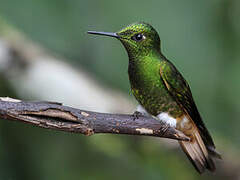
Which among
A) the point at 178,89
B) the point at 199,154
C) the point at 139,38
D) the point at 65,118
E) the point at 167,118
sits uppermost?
the point at 139,38

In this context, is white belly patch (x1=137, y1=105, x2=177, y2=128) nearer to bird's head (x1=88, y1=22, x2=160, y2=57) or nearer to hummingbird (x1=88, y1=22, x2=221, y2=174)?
hummingbird (x1=88, y1=22, x2=221, y2=174)

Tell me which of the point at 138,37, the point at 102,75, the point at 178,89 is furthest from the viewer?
the point at 102,75

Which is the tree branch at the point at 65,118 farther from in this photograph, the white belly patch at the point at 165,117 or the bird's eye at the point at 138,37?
the bird's eye at the point at 138,37

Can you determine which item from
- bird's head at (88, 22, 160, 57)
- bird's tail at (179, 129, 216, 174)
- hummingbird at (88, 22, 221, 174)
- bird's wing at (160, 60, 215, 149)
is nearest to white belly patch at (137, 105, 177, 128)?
hummingbird at (88, 22, 221, 174)

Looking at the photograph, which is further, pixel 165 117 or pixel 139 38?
pixel 165 117

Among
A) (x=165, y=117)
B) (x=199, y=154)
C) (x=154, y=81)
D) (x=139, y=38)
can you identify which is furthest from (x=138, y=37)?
(x=199, y=154)

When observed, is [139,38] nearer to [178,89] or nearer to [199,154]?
[178,89]

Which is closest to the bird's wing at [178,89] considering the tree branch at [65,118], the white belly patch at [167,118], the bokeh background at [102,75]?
the white belly patch at [167,118]
